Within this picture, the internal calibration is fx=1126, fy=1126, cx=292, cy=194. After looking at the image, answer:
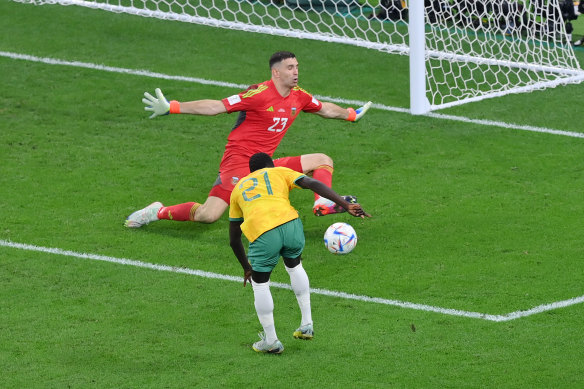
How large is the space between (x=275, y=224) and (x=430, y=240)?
3.04 metres

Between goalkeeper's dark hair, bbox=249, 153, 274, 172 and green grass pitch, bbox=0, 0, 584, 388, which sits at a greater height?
goalkeeper's dark hair, bbox=249, 153, 274, 172

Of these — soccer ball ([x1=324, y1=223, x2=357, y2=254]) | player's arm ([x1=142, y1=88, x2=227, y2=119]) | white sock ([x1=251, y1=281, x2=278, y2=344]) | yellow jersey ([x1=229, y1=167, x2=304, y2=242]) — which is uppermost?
player's arm ([x1=142, y1=88, x2=227, y2=119])

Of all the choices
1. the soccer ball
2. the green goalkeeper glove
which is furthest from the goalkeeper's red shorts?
the green goalkeeper glove

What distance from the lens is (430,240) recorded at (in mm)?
11055

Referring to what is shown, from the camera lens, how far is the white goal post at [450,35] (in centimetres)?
1540

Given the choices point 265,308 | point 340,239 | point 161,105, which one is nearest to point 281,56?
point 161,105

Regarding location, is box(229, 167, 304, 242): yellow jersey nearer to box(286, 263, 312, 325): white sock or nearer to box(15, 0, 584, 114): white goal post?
box(286, 263, 312, 325): white sock

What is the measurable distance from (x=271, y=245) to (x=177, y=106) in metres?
2.62

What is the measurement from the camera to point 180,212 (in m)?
11.4

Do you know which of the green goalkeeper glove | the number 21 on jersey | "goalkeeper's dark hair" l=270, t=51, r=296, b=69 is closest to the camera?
the number 21 on jersey

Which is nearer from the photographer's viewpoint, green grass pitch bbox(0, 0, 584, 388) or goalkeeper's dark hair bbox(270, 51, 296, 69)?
green grass pitch bbox(0, 0, 584, 388)

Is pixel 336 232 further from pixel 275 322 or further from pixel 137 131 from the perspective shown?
pixel 137 131

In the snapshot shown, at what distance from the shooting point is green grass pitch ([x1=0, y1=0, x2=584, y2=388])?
331 inches

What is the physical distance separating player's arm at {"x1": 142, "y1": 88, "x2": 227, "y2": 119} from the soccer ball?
159cm
